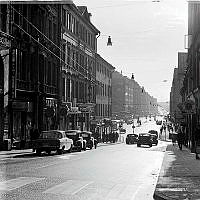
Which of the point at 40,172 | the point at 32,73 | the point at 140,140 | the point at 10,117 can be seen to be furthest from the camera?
the point at 140,140

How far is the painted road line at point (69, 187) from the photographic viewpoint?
12336 mm

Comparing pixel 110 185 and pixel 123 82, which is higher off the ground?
pixel 123 82

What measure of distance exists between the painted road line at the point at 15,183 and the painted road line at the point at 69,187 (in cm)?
104

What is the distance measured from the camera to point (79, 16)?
57656 millimetres

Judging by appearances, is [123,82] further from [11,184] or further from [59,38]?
[11,184]

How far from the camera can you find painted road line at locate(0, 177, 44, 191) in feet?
42.6

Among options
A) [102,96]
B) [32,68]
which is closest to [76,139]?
[32,68]

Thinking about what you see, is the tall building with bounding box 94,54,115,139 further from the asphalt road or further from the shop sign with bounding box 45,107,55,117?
the asphalt road

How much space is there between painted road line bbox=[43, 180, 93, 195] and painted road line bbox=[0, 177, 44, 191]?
104 cm

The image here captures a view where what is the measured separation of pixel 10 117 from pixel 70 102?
1901 cm

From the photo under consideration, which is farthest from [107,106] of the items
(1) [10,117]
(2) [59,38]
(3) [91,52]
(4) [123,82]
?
(4) [123,82]

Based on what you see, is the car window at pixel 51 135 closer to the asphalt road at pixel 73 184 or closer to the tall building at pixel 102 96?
the asphalt road at pixel 73 184

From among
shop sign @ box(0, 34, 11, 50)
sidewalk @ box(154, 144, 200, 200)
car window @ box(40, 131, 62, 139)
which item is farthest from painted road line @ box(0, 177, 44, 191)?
shop sign @ box(0, 34, 11, 50)

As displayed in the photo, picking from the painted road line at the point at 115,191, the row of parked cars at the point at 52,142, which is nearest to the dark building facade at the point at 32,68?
the row of parked cars at the point at 52,142
